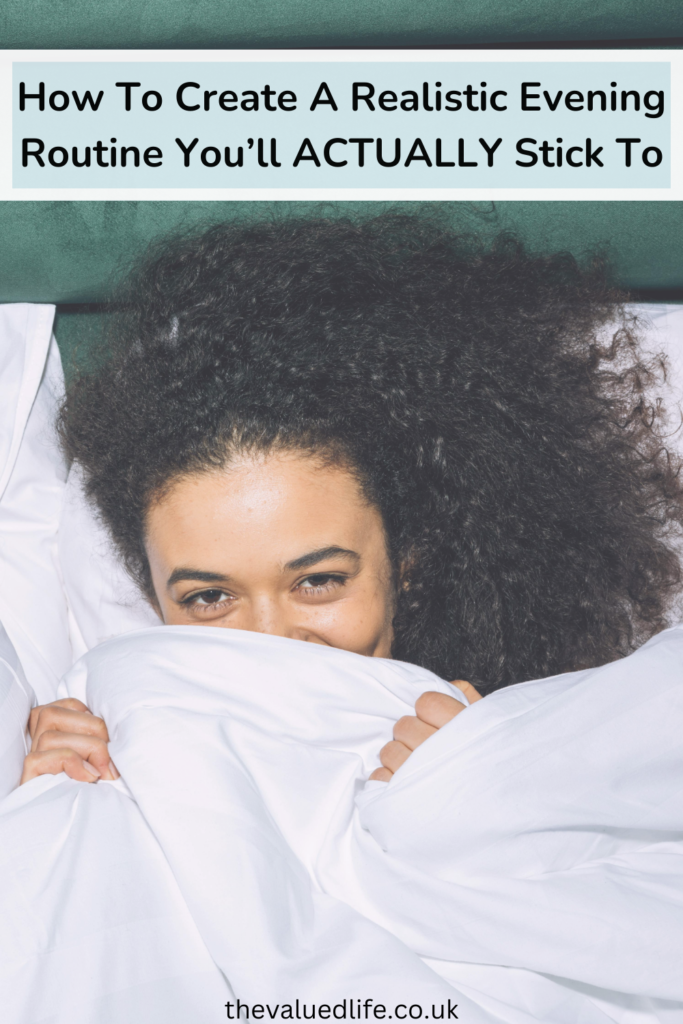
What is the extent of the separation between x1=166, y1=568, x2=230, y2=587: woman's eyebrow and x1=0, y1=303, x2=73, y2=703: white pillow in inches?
15.0

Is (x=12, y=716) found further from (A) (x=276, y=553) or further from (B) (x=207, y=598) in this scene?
(A) (x=276, y=553)

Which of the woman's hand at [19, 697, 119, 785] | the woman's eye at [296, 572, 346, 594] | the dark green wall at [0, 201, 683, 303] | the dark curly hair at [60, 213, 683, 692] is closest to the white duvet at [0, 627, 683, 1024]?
the woman's hand at [19, 697, 119, 785]

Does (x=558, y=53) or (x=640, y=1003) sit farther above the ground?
(x=558, y=53)

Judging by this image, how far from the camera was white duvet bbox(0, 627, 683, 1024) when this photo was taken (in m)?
0.82

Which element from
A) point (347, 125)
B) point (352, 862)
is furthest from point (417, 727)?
point (347, 125)

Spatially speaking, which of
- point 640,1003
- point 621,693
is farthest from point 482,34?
point 640,1003

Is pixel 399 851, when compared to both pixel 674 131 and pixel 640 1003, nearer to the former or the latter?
pixel 640 1003

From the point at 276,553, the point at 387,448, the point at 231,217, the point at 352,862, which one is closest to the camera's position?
the point at 352,862

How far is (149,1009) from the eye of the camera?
0.80 m

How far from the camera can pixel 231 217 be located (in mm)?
1341

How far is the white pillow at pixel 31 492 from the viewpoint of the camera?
4.45 ft

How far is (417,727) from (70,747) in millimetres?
→ 410

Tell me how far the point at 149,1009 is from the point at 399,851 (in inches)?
11.1

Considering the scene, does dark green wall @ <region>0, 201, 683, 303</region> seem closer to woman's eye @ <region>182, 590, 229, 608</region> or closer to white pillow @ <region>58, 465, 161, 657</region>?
white pillow @ <region>58, 465, 161, 657</region>
